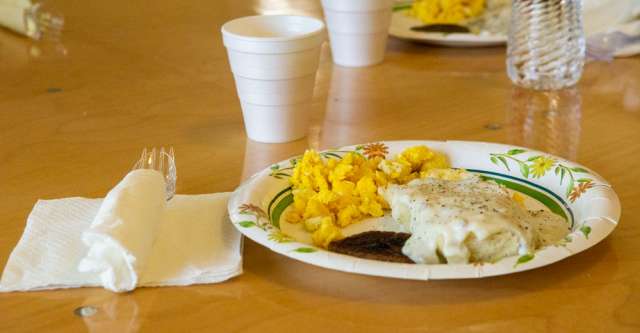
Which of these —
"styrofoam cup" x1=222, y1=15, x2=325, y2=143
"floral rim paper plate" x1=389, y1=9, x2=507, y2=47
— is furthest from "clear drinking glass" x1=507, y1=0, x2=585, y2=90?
"styrofoam cup" x1=222, y1=15, x2=325, y2=143

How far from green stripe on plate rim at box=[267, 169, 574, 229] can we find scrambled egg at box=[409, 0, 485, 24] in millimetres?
698

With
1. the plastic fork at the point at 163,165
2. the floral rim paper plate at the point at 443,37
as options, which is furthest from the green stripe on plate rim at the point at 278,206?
the floral rim paper plate at the point at 443,37

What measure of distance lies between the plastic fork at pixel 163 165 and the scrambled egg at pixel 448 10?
0.72 meters

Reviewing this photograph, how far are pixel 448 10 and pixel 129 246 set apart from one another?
997 millimetres

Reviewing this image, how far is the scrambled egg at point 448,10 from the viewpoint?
162cm

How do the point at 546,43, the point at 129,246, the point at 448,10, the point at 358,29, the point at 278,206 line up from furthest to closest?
the point at 448,10
the point at 358,29
the point at 546,43
the point at 278,206
the point at 129,246

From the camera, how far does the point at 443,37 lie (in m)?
1.57

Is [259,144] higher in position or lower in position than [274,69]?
lower

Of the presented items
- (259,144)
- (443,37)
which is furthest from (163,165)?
(443,37)

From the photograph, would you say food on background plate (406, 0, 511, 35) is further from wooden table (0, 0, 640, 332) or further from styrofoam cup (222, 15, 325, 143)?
styrofoam cup (222, 15, 325, 143)

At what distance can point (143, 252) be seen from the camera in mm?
787

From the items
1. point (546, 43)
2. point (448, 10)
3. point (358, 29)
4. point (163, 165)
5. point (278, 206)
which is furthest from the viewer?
point (448, 10)

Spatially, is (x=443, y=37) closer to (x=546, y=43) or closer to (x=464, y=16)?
(x=464, y=16)

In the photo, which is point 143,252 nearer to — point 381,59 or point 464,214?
point 464,214
